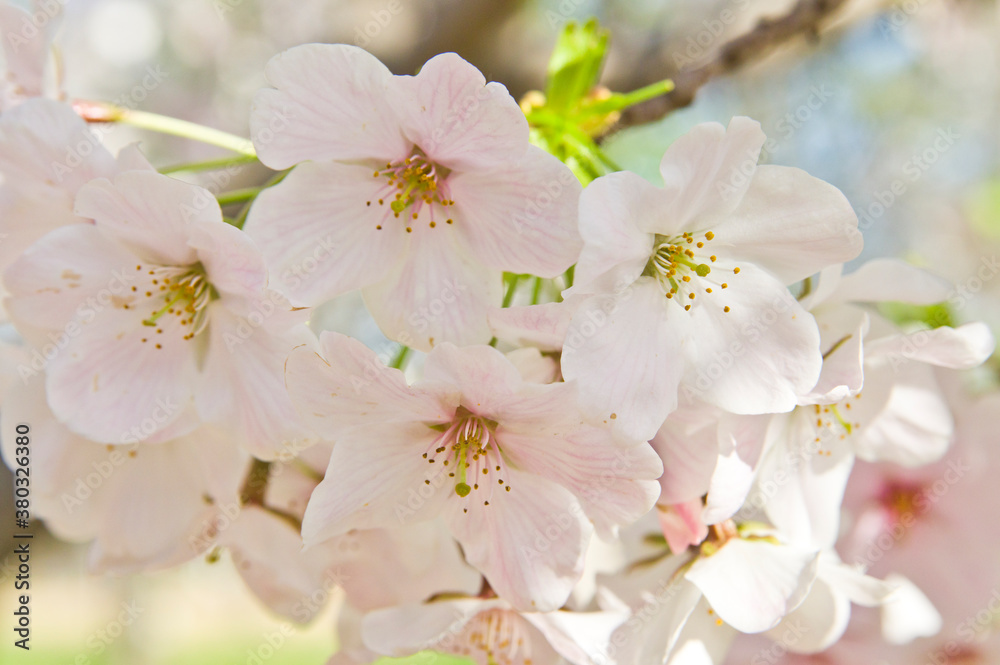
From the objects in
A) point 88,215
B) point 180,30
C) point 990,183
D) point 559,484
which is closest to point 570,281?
point 559,484

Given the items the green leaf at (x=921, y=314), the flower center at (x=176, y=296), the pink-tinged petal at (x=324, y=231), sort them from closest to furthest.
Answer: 1. the pink-tinged petal at (x=324, y=231)
2. the flower center at (x=176, y=296)
3. the green leaf at (x=921, y=314)

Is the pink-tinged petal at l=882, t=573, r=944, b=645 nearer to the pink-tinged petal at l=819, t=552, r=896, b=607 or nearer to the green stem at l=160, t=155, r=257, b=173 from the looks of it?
the pink-tinged petal at l=819, t=552, r=896, b=607

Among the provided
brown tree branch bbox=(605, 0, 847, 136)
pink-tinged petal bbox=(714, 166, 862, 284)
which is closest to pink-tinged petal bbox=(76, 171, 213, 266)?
pink-tinged petal bbox=(714, 166, 862, 284)

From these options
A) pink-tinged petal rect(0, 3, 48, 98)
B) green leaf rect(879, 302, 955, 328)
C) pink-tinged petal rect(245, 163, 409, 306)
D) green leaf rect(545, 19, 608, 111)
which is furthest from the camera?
green leaf rect(879, 302, 955, 328)

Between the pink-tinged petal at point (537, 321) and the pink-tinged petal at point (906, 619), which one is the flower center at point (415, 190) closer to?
the pink-tinged petal at point (537, 321)

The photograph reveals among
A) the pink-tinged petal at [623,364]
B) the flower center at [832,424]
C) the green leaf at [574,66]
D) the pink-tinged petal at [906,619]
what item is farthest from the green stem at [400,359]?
the pink-tinged petal at [906,619]

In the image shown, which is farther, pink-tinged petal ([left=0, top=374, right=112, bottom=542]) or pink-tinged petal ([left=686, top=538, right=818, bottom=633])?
pink-tinged petal ([left=0, top=374, right=112, bottom=542])

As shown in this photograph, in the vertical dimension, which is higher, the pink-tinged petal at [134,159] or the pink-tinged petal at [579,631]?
the pink-tinged petal at [134,159]
